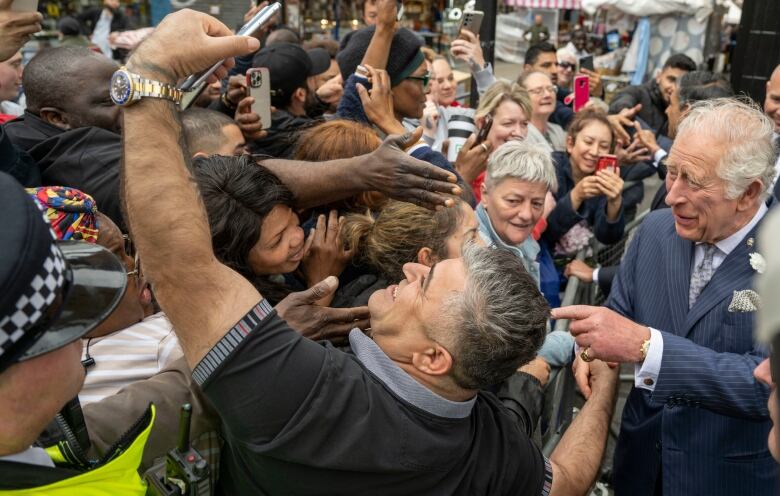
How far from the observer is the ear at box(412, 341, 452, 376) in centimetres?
173

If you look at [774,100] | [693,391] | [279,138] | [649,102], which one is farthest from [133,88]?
[649,102]

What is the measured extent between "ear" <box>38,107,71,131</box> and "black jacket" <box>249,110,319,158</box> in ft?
3.73

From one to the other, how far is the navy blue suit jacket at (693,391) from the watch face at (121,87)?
6.31 ft

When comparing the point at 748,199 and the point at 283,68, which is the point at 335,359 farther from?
the point at 283,68

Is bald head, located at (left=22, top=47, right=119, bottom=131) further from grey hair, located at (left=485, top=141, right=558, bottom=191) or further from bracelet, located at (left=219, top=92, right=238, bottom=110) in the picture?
grey hair, located at (left=485, top=141, right=558, bottom=191)

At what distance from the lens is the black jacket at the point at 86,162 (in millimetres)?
2980

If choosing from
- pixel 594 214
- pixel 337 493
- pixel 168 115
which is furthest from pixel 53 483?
pixel 594 214

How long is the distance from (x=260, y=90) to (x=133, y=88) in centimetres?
262

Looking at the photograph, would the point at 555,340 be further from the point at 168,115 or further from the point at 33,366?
the point at 33,366

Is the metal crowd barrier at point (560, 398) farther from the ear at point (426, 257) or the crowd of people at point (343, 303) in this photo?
the ear at point (426, 257)

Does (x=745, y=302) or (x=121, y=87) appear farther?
(x=745, y=302)

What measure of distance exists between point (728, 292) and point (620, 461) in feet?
3.03

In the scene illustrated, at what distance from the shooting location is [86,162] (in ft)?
9.92

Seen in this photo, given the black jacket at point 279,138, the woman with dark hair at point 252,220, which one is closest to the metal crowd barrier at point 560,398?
the woman with dark hair at point 252,220
